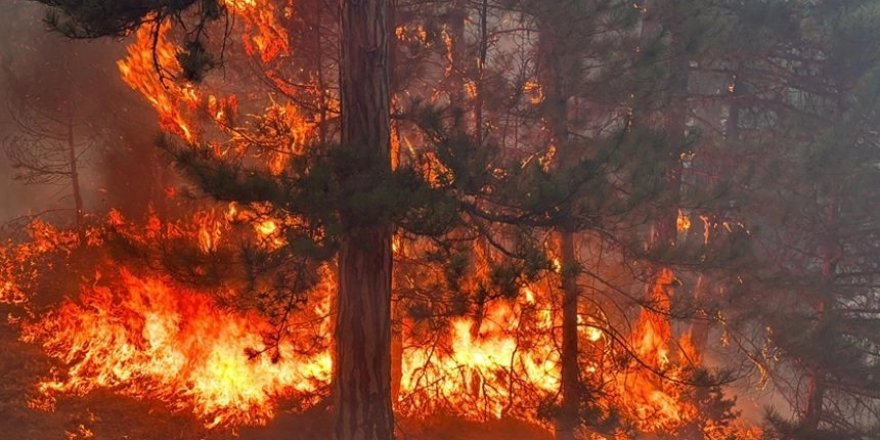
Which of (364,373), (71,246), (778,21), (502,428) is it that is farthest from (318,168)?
(71,246)

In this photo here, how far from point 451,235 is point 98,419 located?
5.65 meters

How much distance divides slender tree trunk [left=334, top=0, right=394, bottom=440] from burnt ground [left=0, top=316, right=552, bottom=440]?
185 centimetres

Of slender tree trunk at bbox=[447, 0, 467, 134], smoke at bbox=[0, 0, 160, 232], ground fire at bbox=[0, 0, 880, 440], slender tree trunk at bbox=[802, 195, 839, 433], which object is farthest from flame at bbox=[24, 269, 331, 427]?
slender tree trunk at bbox=[802, 195, 839, 433]

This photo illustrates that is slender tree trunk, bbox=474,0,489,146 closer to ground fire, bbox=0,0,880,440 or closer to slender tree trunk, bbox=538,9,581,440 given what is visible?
ground fire, bbox=0,0,880,440

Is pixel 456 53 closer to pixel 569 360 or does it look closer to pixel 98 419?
pixel 569 360

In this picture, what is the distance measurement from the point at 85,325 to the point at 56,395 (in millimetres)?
2028

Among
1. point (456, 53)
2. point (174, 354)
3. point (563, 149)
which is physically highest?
point (456, 53)

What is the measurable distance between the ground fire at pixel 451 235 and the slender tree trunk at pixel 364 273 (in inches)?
1.0

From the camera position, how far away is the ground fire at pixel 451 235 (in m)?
6.26

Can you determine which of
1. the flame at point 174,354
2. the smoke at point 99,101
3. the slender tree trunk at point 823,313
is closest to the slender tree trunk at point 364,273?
the flame at point 174,354

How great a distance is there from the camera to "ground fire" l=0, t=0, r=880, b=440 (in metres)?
6.26

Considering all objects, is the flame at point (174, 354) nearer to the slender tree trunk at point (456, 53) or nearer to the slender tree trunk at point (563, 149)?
the slender tree trunk at point (563, 149)

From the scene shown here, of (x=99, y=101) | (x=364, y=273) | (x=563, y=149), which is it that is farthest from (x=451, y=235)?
(x=99, y=101)

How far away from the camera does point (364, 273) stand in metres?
6.86
